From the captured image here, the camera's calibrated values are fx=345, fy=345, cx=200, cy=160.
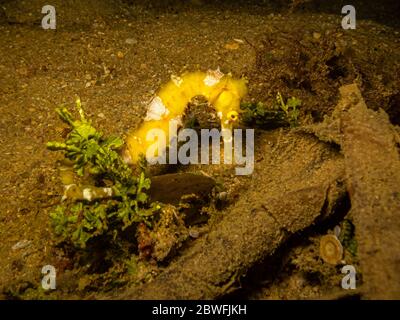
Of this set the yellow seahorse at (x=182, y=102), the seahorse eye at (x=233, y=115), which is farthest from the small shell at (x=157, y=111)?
the seahorse eye at (x=233, y=115)

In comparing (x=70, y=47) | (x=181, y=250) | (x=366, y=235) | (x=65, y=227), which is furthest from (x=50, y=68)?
(x=366, y=235)

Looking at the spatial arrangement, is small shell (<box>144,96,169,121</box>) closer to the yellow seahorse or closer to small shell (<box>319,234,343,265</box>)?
the yellow seahorse

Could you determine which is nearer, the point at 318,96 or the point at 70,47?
the point at 318,96

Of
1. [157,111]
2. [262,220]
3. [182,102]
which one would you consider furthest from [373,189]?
[157,111]

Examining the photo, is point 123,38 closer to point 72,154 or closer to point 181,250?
point 72,154

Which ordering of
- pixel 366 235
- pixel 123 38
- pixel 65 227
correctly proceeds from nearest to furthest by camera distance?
pixel 366 235, pixel 65 227, pixel 123 38

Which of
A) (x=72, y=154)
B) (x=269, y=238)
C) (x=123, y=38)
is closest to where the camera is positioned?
(x=269, y=238)

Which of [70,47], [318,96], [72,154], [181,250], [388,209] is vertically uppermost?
[70,47]
